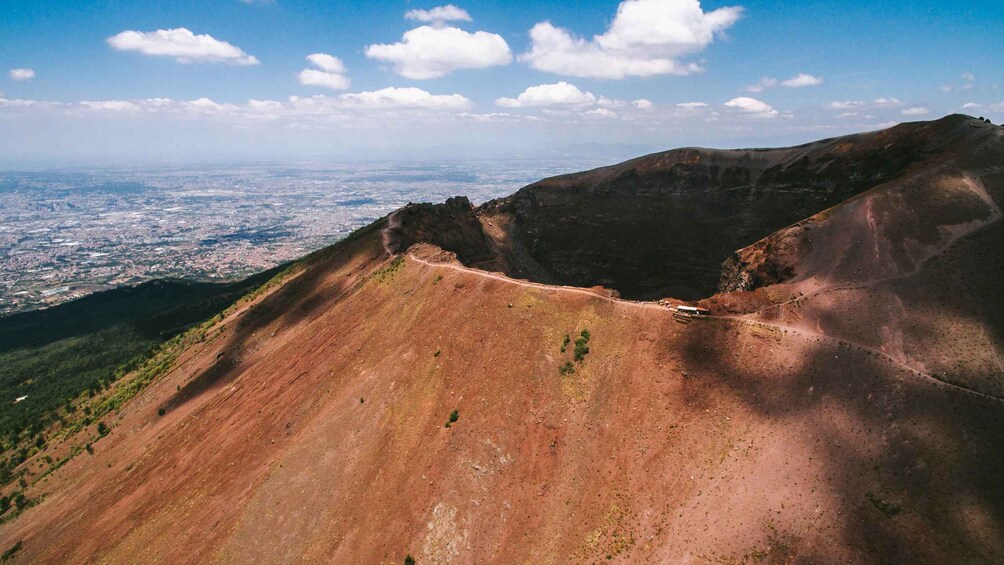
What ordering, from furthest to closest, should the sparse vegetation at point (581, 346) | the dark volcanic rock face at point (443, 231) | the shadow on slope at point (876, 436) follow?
the dark volcanic rock face at point (443, 231), the sparse vegetation at point (581, 346), the shadow on slope at point (876, 436)

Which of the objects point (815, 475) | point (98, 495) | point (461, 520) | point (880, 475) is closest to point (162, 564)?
point (98, 495)

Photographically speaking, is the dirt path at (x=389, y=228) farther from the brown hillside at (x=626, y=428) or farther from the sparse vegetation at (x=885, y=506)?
the sparse vegetation at (x=885, y=506)

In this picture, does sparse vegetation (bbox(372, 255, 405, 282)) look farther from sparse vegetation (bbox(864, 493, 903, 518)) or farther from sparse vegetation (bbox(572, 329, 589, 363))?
sparse vegetation (bbox(864, 493, 903, 518))

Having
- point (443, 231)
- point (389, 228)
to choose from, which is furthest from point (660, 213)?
point (389, 228)

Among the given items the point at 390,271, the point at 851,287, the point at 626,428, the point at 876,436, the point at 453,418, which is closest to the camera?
the point at 876,436

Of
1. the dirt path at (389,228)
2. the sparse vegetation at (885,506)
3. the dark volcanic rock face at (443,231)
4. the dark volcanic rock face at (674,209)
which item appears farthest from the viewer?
the dark volcanic rock face at (674,209)

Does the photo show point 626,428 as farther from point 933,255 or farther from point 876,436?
point 933,255

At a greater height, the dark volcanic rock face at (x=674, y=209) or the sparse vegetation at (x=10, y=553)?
the dark volcanic rock face at (x=674, y=209)

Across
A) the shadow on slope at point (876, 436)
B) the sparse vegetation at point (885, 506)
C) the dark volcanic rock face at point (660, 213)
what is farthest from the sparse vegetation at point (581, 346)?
the dark volcanic rock face at point (660, 213)

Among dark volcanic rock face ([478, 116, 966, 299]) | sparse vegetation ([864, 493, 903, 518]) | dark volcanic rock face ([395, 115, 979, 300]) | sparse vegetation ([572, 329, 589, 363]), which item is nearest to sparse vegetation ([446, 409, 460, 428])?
sparse vegetation ([572, 329, 589, 363])
